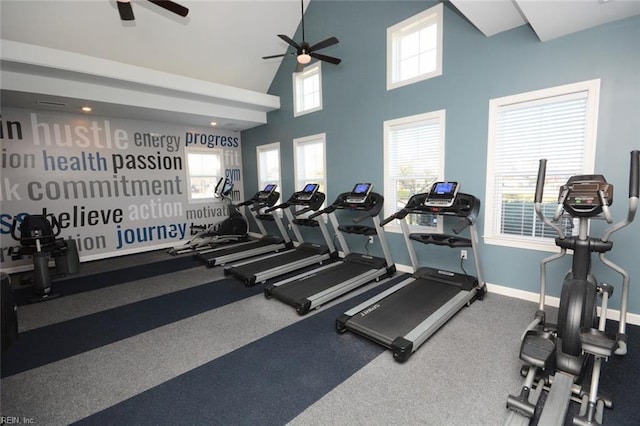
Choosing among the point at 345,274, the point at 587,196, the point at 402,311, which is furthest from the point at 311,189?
the point at 587,196

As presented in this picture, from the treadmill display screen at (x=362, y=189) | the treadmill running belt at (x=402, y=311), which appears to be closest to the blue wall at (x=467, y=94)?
the treadmill display screen at (x=362, y=189)

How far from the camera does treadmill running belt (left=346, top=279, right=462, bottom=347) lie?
8.70 feet

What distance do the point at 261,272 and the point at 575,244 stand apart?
3.67 meters

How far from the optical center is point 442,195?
3480mm

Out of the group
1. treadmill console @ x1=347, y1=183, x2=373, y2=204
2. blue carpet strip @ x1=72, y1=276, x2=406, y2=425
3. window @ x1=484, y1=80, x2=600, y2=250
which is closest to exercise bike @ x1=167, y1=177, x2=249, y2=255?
treadmill console @ x1=347, y1=183, x2=373, y2=204

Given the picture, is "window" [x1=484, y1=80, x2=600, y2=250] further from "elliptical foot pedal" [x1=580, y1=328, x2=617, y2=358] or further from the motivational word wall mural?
the motivational word wall mural

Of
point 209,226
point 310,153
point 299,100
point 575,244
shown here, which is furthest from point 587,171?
point 209,226

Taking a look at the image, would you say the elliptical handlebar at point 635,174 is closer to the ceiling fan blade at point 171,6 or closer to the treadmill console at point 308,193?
the treadmill console at point 308,193

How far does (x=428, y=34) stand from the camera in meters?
4.00

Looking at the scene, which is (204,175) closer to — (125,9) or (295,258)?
(295,258)

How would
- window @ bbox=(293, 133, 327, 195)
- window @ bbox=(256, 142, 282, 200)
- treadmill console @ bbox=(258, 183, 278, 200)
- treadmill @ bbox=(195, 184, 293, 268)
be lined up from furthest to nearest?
window @ bbox=(256, 142, 282, 200)
treadmill console @ bbox=(258, 183, 278, 200)
window @ bbox=(293, 133, 327, 195)
treadmill @ bbox=(195, 184, 293, 268)

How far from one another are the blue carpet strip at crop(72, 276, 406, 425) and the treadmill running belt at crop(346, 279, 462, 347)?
0.14 meters

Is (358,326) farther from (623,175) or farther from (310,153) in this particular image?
(310,153)

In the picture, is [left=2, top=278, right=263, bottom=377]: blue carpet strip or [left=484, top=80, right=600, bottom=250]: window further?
[left=484, top=80, right=600, bottom=250]: window
